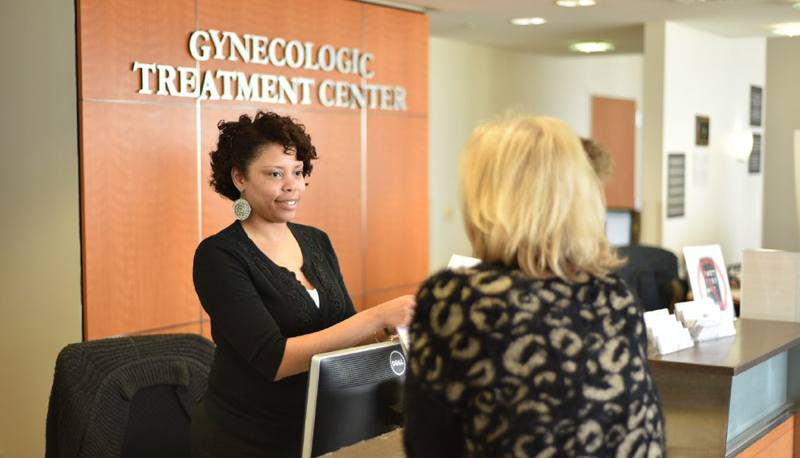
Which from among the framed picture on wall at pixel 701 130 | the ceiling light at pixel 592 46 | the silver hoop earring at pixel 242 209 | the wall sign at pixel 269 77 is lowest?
the silver hoop earring at pixel 242 209

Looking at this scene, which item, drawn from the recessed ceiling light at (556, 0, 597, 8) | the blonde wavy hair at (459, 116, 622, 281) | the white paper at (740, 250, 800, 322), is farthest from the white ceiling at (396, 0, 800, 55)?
the blonde wavy hair at (459, 116, 622, 281)

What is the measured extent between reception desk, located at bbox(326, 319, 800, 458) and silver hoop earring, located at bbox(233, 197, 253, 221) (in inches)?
31.0

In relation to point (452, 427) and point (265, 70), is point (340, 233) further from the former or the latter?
point (452, 427)

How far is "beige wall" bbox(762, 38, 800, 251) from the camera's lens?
30.8ft

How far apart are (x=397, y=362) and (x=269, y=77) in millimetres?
3679

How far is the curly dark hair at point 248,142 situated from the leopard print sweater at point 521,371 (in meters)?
1.18

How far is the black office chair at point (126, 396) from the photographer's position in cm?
298

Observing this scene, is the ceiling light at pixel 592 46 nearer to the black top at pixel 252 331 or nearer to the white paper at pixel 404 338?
the black top at pixel 252 331

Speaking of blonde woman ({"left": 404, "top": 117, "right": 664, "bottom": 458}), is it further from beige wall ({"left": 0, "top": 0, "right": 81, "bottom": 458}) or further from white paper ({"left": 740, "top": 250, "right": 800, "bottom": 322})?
beige wall ({"left": 0, "top": 0, "right": 81, "bottom": 458})

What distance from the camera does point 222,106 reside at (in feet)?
17.6

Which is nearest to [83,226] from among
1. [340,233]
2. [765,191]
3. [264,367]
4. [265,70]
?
[265,70]

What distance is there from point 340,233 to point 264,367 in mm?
3854

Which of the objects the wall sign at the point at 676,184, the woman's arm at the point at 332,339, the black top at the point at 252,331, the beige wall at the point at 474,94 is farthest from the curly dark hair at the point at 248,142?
the wall sign at the point at 676,184

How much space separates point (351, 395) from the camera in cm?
216
